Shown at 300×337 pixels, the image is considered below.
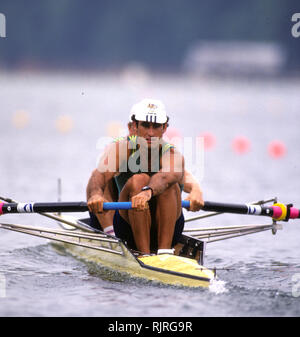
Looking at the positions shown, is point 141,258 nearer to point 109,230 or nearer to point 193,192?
point 193,192

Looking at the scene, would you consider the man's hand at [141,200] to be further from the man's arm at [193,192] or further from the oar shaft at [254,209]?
the oar shaft at [254,209]

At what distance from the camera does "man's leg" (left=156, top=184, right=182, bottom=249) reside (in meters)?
8.30

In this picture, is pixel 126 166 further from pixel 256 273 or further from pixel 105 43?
pixel 105 43

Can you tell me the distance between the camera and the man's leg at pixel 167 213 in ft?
27.2

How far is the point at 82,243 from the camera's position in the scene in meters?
9.59

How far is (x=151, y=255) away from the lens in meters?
8.34

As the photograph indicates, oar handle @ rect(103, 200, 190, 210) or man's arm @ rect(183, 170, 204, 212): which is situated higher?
man's arm @ rect(183, 170, 204, 212)

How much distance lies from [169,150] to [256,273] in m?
1.83

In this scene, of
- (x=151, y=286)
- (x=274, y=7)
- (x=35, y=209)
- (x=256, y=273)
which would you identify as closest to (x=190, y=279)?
(x=151, y=286)

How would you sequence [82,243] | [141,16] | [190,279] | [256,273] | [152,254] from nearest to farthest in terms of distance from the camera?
1. [190,279]
2. [152,254]
3. [256,273]
4. [82,243]
5. [141,16]

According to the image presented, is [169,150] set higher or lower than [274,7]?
lower

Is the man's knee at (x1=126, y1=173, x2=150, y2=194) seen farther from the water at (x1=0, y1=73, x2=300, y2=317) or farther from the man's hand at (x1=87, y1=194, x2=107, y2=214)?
the water at (x1=0, y1=73, x2=300, y2=317)

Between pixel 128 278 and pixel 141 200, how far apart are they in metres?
0.99

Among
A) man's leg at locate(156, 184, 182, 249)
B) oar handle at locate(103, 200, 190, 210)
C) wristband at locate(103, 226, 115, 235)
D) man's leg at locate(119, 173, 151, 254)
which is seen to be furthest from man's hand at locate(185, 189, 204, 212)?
wristband at locate(103, 226, 115, 235)
